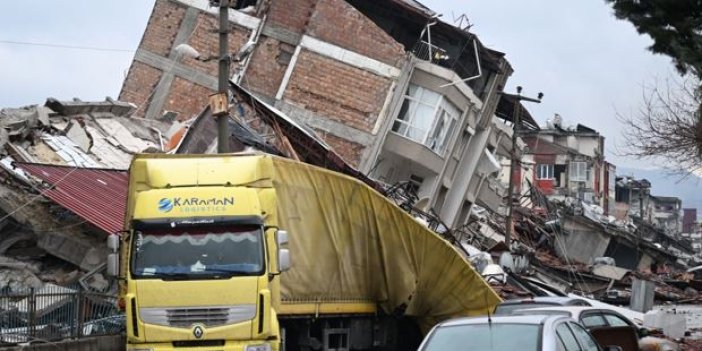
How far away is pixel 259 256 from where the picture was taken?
53.2 ft

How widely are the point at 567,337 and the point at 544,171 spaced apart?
273ft

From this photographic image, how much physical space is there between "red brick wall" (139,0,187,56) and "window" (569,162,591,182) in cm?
5656

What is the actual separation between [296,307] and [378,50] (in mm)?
22733

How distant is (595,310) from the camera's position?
53.4 feet

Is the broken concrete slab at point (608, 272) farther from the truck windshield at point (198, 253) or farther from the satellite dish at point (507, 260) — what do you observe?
the truck windshield at point (198, 253)

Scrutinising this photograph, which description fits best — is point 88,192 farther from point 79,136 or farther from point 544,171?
point 544,171

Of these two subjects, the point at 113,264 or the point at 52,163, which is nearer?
the point at 113,264

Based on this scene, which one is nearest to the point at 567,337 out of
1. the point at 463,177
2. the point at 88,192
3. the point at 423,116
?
the point at 88,192

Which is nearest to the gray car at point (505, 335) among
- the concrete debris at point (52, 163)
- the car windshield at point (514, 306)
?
the car windshield at point (514, 306)

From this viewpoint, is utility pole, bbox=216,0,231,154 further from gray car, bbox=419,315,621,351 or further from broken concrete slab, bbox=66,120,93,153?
gray car, bbox=419,315,621,351

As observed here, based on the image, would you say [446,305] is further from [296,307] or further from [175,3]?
[175,3]

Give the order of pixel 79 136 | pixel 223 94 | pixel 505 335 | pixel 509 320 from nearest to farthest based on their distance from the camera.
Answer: pixel 505 335 → pixel 509 320 → pixel 223 94 → pixel 79 136

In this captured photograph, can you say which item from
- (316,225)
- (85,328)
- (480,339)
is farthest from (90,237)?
(480,339)

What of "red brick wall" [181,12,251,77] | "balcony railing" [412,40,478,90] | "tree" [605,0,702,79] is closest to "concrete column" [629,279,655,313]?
"balcony railing" [412,40,478,90]
